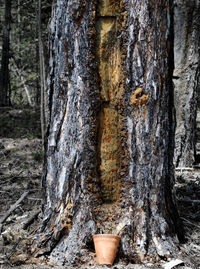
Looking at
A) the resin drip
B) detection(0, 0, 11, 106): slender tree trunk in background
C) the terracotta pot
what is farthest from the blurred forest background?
detection(0, 0, 11, 106): slender tree trunk in background

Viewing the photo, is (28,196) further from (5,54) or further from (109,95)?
(5,54)

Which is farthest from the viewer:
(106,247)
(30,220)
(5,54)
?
(5,54)

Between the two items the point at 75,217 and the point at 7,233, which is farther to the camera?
the point at 7,233

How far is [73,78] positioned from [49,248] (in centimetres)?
127

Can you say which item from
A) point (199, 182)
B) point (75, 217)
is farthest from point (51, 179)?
point (199, 182)

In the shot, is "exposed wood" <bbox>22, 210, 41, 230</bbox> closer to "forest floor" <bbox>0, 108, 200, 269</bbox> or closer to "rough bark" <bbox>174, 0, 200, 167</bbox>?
"forest floor" <bbox>0, 108, 200, 269</bbox>

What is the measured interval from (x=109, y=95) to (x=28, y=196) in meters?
1.96

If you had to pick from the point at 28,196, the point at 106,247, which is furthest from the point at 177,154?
the point at 106,247

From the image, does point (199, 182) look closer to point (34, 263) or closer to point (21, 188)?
point (21, 188)

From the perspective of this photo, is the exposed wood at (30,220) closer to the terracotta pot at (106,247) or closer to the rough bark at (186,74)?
the terracotta pot at (106,247)

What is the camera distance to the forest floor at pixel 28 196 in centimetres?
250

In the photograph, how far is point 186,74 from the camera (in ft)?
16.7

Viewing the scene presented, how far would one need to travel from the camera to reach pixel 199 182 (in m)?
4.24

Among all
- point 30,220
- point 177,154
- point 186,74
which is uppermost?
point 186,74
